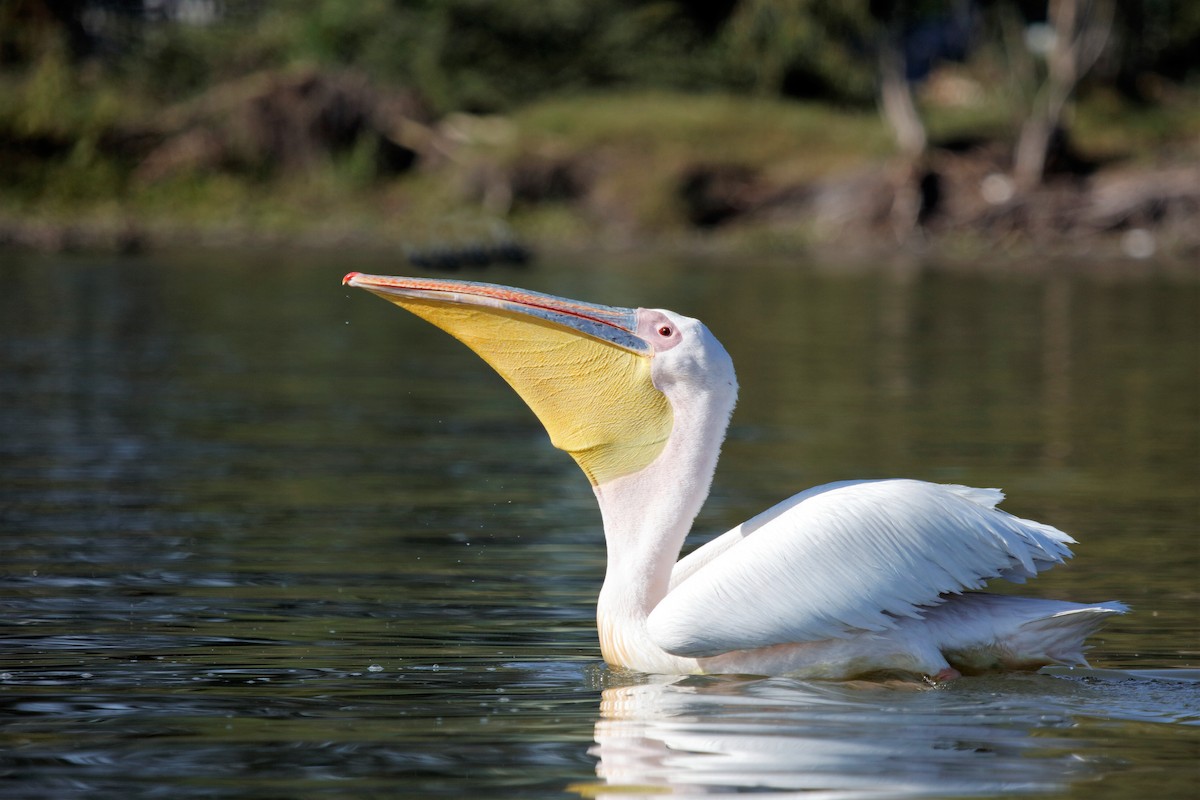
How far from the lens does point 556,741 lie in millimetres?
3900

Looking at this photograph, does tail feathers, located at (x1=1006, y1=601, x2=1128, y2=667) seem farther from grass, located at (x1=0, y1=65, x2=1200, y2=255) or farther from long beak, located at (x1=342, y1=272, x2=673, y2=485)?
grass, located at (x1=0, y1=65, x2=1200, y2=255)

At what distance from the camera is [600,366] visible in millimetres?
4555

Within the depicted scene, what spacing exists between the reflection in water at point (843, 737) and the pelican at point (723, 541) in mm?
102

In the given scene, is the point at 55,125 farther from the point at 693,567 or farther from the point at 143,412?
the point at 693,567

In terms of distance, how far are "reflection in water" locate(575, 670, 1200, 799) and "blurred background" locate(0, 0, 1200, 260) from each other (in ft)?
67.9

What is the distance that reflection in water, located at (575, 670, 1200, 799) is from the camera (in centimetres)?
355

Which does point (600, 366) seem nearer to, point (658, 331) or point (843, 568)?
point (658, 331)

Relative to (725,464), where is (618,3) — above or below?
above

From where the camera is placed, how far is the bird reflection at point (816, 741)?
3.54 m

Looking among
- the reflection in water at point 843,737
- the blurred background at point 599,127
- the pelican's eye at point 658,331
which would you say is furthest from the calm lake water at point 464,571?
the blurred background at point 599,127

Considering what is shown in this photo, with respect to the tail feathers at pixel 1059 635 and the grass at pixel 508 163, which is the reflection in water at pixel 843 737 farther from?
the grass at pixel 508 163

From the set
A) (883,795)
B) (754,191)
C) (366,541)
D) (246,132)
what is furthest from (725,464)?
(246,132)

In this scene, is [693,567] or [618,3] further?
[618,3]

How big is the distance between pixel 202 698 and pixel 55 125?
100ft
